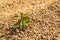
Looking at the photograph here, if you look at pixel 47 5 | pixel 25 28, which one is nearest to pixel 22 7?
pixel 47 5

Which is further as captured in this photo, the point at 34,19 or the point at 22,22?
the point at 34,19

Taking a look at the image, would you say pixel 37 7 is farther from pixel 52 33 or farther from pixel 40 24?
pixel 52 33

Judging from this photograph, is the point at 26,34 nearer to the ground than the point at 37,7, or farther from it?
nearer to the ground

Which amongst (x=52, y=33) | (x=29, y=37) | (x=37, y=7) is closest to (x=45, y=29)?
(x=52, y=33)

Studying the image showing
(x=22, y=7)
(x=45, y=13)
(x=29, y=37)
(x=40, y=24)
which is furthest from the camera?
(x=22, y=7)

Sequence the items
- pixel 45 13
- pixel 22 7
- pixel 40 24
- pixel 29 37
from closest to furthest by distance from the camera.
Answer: pixel 29 37 < pixel 40 24 < pixel 45 13 < pixel 22 7

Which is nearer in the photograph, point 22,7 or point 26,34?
point 26,34
